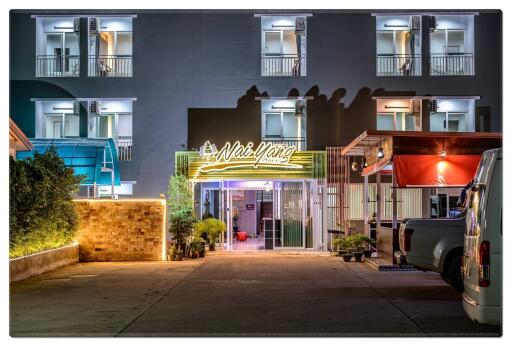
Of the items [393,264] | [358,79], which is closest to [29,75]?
[358,79]

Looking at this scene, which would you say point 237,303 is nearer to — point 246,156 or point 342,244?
point 342,244

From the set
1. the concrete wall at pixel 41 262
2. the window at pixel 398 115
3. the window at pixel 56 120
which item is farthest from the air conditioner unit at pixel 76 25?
the window at pixel 398 115

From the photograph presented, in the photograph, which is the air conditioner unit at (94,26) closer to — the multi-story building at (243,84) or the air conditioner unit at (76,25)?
the multi-story building at (243,84)

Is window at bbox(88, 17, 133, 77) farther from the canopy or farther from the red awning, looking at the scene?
the red awning

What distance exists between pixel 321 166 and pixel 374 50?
4774 millimetres

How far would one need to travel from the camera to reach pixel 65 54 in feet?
87.6

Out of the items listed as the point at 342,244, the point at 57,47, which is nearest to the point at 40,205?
the point at 342,244

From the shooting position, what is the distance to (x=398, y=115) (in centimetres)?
2644

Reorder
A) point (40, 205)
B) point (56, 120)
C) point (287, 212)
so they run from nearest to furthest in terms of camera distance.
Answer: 1. point (40, 205)
2. point (287, 212)
3. point (56, 120)

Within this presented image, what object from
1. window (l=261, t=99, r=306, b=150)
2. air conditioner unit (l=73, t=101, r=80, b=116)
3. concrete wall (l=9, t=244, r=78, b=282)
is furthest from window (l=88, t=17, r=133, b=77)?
concrete wall (l=9, t=244, r=78, b=282)

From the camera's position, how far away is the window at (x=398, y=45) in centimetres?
2617

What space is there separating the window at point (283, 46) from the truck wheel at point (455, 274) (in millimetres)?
13316

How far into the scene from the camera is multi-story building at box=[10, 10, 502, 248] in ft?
84.6

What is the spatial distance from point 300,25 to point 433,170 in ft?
31.8
